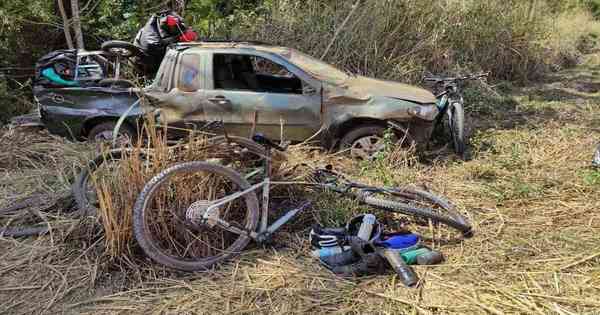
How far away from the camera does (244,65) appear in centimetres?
602

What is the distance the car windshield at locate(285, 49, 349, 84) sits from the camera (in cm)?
548

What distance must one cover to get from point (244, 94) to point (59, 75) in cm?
249

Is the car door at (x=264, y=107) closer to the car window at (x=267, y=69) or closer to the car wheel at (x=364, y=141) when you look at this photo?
the car wheel at (x=364, y=141)

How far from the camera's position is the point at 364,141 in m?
5.38

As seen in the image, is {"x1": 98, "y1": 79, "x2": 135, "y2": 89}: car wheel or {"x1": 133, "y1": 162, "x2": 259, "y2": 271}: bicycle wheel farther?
{"x1": 98, "y1": 79, "x2": 135, "y2": 89}: car wheel

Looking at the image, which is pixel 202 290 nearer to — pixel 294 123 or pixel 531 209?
pixel 294 123

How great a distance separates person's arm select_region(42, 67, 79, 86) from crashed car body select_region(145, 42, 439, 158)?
3.63 ft

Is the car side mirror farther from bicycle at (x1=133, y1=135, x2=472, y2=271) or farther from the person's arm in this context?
the person's arm

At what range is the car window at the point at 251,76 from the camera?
217 inches

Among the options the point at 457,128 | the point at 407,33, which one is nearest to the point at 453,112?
the point at 457,128

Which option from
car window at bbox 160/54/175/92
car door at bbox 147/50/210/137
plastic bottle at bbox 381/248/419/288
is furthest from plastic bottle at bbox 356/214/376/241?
car window at bbox 160/54/175/92

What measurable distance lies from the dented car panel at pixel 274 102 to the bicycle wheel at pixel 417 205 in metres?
1.39

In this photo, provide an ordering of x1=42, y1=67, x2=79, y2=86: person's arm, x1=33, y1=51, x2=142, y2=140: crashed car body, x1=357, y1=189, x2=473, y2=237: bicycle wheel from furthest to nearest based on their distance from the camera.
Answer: x1=42, y1=67, x2=79, y2=86: person's arm, x1=33, y1=51, x2=142, y2=140: crashed car body, x1=357, y1=189, x2=473, y2=237: bicycle wheel

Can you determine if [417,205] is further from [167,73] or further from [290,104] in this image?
[167,73]
